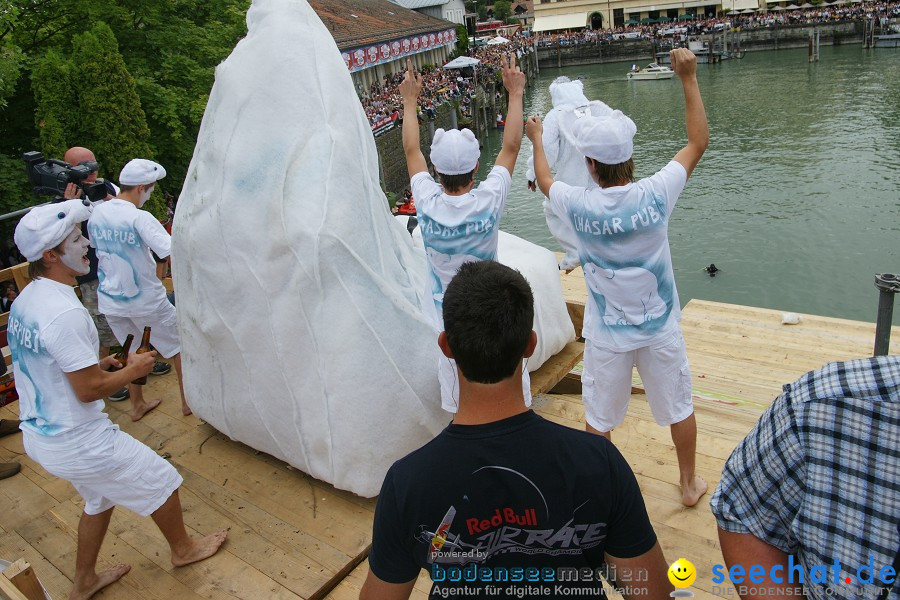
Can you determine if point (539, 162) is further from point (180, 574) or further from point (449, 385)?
point (180, 574)

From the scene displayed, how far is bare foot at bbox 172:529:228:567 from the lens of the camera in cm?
317

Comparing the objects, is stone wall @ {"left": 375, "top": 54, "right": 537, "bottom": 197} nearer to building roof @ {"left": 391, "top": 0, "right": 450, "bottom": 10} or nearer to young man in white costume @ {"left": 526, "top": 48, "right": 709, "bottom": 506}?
young man in white costume @ {"left": 526, "top": 48, "right": 709, "bottom": 506}

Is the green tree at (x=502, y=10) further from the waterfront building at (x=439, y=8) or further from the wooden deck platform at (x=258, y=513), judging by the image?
the wooden deck platform at (x=258, y=513)

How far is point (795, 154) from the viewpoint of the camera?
2244 cm

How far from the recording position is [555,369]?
4.65 metres

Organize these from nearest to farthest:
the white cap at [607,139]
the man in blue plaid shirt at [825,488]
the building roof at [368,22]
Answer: the man in blue plaid shirt at [825,488] < the white cap at [607,139] < the building roof at [368,22]

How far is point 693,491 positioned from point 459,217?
5.65 ft

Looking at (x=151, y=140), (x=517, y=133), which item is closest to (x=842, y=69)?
(x=151, y=140)

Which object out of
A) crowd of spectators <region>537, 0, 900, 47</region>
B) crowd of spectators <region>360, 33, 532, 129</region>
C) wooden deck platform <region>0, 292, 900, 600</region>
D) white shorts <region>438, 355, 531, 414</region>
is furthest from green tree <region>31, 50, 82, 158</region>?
crowd of spectators <region>537, 0, 900, 47</region>

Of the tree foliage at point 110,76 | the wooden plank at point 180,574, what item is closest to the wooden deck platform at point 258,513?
the wooden plank at point 180,574

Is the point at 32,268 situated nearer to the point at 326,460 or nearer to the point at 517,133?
the point at 326,460

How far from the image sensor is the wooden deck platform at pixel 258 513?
3.06 meters

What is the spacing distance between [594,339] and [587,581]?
161cm

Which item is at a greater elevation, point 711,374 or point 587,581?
point 587,581
